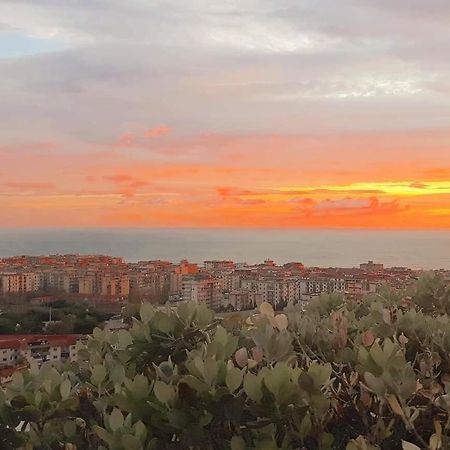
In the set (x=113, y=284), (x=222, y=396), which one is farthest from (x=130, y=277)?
(x=222, y=396)

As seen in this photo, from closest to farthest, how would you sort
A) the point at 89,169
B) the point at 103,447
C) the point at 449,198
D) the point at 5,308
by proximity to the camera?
1. the point at 103,447
2. the point at 5,308
3. the point at 449,198
4. the point at 89,169

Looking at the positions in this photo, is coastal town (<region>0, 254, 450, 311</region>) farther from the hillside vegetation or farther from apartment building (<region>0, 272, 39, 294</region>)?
the hillside vegetation

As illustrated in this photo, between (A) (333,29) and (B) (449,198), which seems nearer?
(B) (449,198)

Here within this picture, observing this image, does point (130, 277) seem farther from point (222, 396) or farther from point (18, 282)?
point (222, 396)

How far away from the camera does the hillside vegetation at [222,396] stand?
1.72 meters

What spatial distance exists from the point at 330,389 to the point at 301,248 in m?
18.6

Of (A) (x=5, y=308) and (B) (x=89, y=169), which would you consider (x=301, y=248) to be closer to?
(B) (x=89, y=169)

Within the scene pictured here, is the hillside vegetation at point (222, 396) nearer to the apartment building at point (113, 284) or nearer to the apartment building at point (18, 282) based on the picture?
the apartment building at point (113, 284)

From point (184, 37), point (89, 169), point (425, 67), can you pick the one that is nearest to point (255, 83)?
point (184, 37)

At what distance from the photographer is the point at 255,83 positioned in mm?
16953

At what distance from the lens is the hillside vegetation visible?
1.72m

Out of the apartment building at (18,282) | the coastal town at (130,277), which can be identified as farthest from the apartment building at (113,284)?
the apartment building at (18,282)

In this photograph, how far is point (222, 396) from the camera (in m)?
1.75

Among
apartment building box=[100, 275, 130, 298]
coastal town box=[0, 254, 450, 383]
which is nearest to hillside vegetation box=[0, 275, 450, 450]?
coastal town box=[0, 254, 450, 383]
